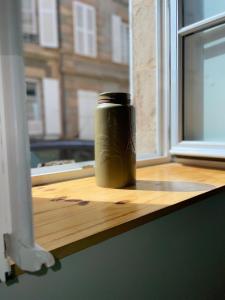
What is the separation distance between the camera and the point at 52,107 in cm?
599

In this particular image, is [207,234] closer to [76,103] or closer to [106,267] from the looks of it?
[106,267]

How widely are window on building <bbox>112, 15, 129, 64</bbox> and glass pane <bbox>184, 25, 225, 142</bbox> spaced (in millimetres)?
5964

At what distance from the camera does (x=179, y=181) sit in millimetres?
820

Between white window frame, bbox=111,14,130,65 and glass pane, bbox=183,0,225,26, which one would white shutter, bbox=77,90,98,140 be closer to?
white window frame, bbox=111,14,130,65

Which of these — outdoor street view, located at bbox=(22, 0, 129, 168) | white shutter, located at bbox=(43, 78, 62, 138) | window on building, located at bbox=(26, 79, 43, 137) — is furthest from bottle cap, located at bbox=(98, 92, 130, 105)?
white shutter, located at bbox=(43, 78, 62, 138)

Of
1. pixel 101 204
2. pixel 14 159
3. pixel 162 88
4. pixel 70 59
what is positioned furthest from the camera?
pixel 70 59

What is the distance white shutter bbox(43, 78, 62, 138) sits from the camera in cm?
594

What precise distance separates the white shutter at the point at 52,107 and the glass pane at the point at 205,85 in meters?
5.15

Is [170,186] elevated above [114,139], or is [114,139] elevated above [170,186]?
[114,139]

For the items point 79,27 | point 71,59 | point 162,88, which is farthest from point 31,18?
point 162,88

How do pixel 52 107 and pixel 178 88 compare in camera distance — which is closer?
pixel 178 88

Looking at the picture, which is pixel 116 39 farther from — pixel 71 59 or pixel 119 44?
pixel 71 59

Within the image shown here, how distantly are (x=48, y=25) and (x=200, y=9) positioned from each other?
5.94 m

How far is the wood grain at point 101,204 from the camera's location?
447mm
